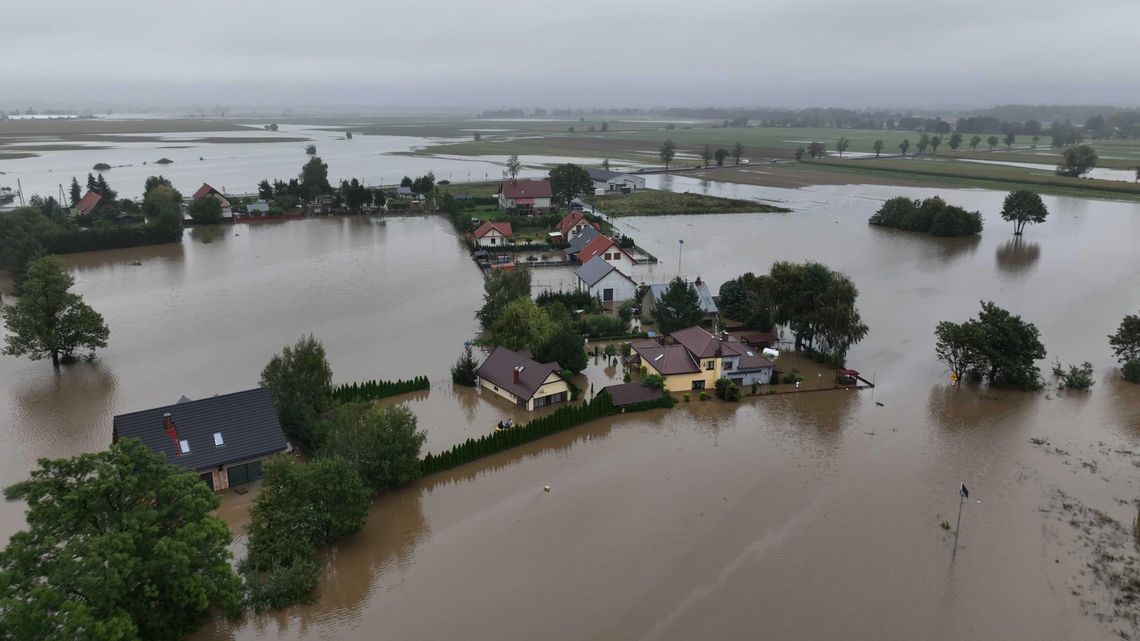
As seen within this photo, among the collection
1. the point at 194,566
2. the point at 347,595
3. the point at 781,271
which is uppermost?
the point at 781,271

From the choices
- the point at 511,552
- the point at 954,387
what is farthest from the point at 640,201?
the point at 511,552

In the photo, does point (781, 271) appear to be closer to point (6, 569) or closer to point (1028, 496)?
point (1028, 496)

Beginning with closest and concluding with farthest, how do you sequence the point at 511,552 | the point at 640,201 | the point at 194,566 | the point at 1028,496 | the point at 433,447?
the point at 194,566
the point at 511,552
the point at 1028,496
the point at 433,447
the point at 640,201

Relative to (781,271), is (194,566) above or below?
below

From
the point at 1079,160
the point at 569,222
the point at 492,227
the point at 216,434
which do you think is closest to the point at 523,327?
the point at 216,434

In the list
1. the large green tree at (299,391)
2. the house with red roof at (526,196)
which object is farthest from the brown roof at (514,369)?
the house with red roof at (526,196)

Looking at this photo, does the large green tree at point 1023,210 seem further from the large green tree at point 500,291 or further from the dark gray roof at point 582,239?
the large green tree at point 500,291

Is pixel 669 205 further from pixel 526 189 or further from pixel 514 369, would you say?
pixel 514 369
